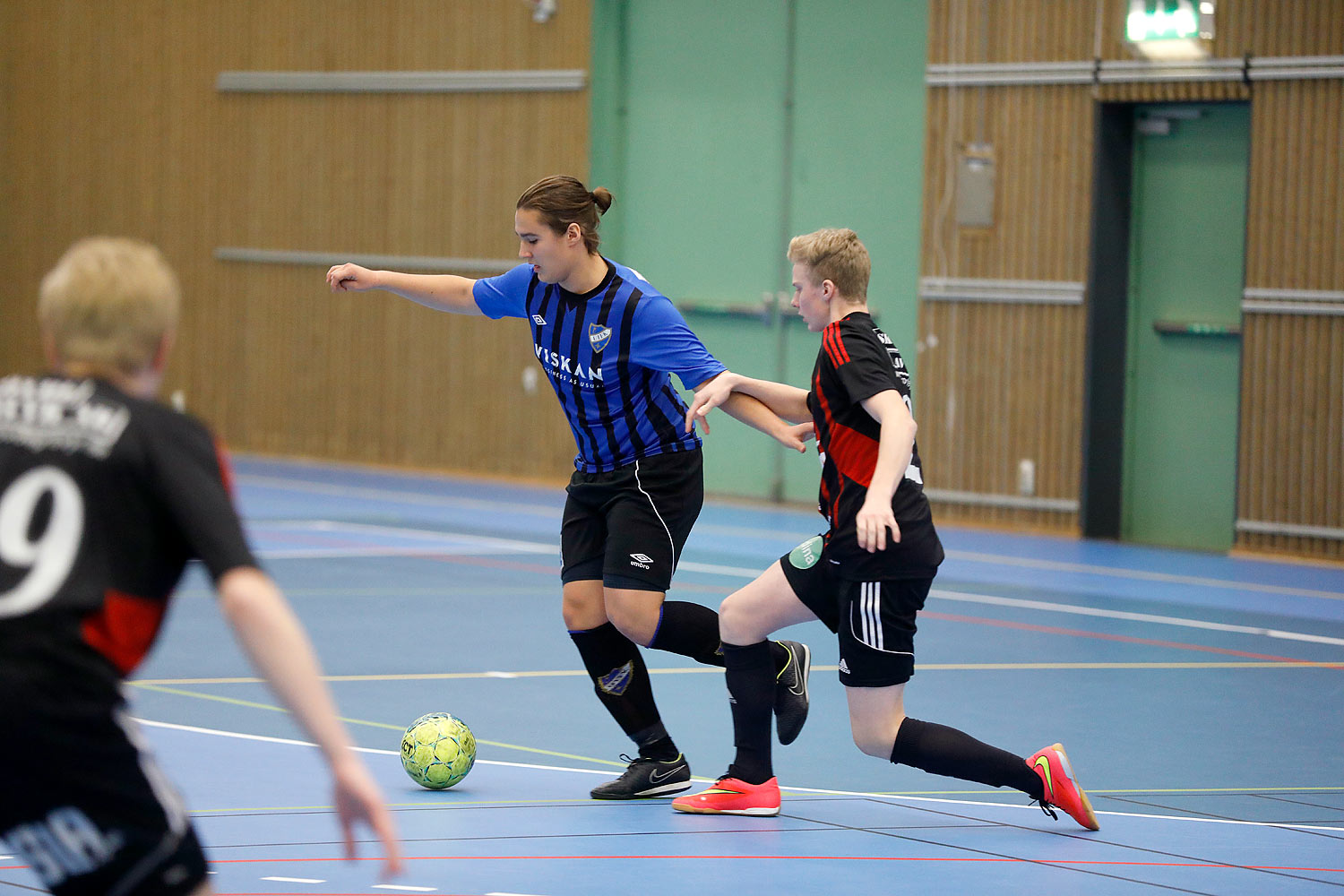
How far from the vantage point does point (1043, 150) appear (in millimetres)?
12367

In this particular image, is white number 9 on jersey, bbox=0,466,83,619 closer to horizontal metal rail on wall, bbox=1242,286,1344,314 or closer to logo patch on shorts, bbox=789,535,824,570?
logo patch on shorts, bbox=789,535,824,570

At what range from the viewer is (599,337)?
5.05 metres

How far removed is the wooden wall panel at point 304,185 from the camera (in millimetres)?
15258

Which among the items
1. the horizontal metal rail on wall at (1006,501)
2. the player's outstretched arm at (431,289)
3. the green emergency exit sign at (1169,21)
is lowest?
the horizontal metal rail on wall at (1006,501)

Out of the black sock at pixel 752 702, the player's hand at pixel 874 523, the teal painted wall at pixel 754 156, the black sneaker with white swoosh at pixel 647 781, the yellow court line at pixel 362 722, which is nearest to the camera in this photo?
the player's hand at pixel 874 523

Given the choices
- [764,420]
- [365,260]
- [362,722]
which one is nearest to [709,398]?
[764,420]

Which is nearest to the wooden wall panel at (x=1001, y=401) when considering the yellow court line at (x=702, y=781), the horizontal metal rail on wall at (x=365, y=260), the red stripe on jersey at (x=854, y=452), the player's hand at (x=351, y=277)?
the horizontal metal rail on wall at (x=365, y=260)

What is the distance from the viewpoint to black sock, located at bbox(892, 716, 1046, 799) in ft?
15.1

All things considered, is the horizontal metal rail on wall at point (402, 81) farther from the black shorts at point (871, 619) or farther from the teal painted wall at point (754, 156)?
the black shorts at point (871, 619)

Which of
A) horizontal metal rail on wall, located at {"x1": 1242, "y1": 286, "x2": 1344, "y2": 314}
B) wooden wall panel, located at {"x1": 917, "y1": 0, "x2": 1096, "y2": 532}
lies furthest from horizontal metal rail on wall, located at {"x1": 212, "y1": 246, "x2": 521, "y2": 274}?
horizontal metal rail on wall, located at {"x1": 1242, "y1": 286, "x2": 1344, "y2": 314}

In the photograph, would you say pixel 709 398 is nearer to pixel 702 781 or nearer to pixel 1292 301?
pixel 702 781

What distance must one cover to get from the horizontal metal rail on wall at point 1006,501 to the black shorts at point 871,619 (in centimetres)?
786

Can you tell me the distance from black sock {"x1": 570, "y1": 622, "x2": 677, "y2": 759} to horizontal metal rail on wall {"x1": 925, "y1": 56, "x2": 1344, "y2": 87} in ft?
26.3

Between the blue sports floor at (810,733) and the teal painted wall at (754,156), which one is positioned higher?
the teal painted wall at (754,156)
